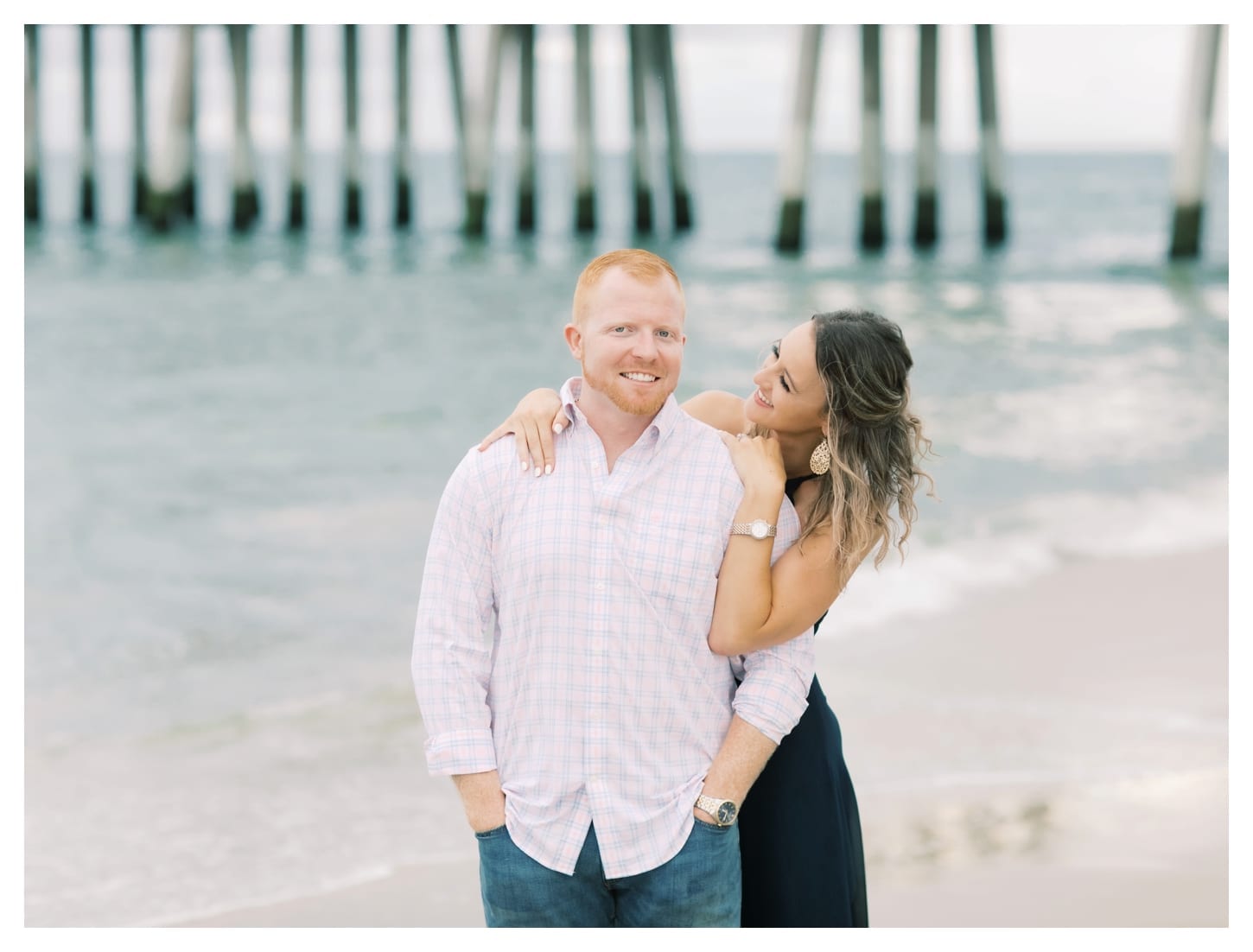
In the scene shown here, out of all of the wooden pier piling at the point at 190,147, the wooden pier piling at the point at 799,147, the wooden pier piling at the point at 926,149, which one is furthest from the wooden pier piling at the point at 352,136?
the wooden pier piling at the point at 926,149

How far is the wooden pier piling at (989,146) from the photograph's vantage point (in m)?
20.3

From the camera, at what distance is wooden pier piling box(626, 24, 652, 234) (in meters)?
23.1

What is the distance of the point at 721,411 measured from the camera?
2.51 m

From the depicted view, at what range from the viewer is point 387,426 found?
35.6 feet

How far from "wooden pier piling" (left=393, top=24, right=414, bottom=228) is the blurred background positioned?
0.15m

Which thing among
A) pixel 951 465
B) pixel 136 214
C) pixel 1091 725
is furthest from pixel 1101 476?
pixel 136 214

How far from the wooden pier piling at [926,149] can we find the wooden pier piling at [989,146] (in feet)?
2.64

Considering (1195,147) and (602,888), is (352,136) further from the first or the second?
(602,888)

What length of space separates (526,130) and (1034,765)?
2038 cm

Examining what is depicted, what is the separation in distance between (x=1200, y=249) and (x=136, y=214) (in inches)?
789

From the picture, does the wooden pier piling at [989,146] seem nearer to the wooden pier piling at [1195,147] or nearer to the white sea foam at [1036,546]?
the wooden pier piling at [1195,147]

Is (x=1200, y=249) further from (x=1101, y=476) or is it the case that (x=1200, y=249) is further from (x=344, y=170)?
(x=344, y=170)

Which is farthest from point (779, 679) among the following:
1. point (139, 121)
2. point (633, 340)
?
point (139, 121)
